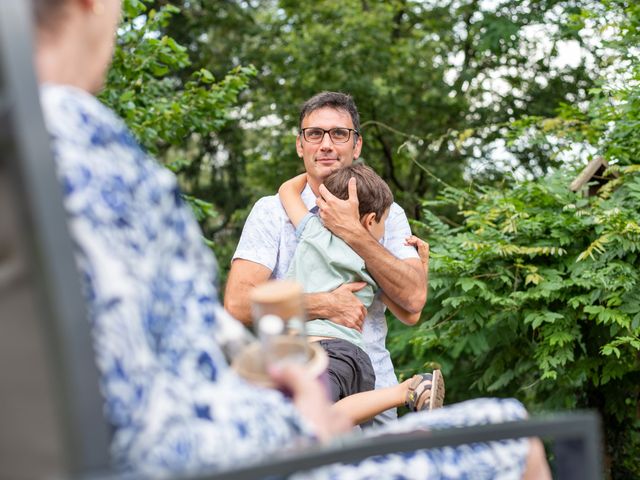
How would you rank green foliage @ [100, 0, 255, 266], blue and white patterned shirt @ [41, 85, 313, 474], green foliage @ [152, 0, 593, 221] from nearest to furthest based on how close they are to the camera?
blue and white patterned shirt @ [41, 85, 313, 474], green foliage @ [100, 0, 255, 266], green foliage @ [152, 0, 593, 221]

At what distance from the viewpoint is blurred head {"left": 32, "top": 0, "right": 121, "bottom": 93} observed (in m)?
1.08

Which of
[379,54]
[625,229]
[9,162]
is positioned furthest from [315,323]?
[379,54]

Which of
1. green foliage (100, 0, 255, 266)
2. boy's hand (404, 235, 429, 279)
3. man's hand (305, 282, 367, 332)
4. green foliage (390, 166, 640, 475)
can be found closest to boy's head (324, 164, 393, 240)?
boy's hand (404, 235, 429, 279)

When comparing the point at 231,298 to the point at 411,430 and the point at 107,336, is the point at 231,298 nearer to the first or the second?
the point at 411,430

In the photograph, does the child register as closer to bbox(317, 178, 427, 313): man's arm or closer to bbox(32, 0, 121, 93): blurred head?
bbox(317, 178, 427, 313): man's arm

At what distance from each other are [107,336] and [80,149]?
0.22 meters

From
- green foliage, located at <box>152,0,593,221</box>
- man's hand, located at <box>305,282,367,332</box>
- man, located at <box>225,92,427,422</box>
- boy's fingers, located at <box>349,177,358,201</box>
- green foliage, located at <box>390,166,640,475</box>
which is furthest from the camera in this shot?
green foliage, located at <box>152,0,593,221</box>

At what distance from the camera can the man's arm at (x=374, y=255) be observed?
321cm

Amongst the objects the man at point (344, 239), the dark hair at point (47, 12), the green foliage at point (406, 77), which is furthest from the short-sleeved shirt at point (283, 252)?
the green foliage at point (406, 77)

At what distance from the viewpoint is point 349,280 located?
3.20 m

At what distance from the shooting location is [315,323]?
3.10m

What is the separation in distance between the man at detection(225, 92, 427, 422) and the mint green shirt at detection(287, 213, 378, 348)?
3 cm

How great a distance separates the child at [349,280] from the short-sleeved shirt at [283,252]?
0.15 feet

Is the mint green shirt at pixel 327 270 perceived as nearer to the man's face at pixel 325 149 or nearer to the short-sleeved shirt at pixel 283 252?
the short-sleeved shirt at pixel 283 252
